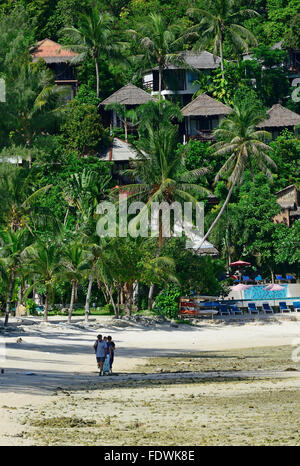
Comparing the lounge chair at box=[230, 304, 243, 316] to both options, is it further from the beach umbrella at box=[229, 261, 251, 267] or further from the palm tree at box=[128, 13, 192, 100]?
the palm tree at box=[128, 13, 192, 100]

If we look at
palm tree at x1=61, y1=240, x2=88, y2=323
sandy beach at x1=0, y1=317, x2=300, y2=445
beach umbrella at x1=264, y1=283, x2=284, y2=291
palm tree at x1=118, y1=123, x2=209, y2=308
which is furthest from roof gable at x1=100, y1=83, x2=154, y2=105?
sandy beach at x1=0, y1=317, x2=300, y2=445

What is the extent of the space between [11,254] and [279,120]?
40.9 m

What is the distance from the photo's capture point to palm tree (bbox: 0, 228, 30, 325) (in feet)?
128

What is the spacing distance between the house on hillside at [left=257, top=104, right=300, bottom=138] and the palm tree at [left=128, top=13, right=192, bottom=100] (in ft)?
28.3

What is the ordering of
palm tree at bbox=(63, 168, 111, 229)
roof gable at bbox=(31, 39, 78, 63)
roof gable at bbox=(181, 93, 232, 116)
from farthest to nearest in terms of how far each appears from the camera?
roof gable at bbox=(31, 39, 78, 63) → roof gable at bbox=(181, 93, 232, 116) → palm tree at bbox=(63, 168, 111, 229)

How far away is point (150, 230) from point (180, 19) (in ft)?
136

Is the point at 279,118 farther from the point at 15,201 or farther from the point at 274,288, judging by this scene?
the point at 15,201

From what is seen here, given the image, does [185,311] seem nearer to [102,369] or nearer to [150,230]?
[150,230]

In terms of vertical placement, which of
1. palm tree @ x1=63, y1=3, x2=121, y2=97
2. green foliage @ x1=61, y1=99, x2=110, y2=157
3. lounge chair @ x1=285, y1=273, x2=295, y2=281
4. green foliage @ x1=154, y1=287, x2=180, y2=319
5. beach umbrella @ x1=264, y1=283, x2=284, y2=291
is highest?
palm tree @ x1=63, y1=3, x2=121, y2=97

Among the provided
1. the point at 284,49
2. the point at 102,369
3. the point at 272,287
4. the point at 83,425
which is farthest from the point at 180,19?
the point at 83,425

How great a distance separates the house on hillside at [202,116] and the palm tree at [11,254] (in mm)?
35530

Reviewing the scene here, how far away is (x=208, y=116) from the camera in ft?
245

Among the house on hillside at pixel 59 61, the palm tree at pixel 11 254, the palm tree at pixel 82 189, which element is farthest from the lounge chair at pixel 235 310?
the house on hillside at pixel 59 61

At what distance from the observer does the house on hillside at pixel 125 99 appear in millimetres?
73500
